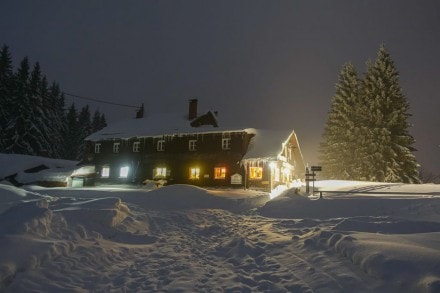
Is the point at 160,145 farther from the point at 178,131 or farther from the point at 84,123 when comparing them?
the point at 84,123

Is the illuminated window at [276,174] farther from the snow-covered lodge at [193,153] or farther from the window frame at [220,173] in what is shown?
the window frame at [220,173]

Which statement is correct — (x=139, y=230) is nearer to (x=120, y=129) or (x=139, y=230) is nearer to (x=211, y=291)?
(x=211, y=291)

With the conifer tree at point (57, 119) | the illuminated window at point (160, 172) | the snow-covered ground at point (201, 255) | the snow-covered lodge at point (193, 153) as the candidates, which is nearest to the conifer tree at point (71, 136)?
the conifer tree at point (57, 119)

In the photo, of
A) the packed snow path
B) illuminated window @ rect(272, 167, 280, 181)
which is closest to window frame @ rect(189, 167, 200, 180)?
illuminated window @ rect(272, 167, 280, 181)

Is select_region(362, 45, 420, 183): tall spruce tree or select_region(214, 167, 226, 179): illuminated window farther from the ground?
select_region(362, 45, 420, 183): tall spruce tree

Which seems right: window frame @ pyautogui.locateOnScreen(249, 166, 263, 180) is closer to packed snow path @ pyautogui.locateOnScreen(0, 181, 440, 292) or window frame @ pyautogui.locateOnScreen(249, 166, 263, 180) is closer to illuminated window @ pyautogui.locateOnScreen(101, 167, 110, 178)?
illuminated window @ pyautogui.locateOnScreen(101, 167, 110, 178)

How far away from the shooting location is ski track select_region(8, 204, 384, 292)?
527cm

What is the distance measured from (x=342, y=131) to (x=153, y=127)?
22.8m

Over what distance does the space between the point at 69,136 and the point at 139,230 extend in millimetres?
56201

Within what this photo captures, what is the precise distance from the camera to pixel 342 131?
39.6 meters

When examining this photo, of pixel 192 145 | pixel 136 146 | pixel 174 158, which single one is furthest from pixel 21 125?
pixel 192 145

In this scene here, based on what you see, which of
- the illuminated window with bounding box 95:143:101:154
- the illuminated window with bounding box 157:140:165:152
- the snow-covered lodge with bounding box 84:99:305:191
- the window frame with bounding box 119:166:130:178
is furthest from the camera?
the illuminated window with bounding box 95:143:101:154

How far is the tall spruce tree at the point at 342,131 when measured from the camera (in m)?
38.2

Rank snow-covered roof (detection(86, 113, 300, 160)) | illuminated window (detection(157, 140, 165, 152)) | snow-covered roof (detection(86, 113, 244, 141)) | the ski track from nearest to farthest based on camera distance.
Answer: the ski track → snow-covered roof (detection(86, 113, 300, 160)) → snow-covered roof (detection(86, 113, 244, 141)) → illuminated window (detection(157, 140, 165, 152))
